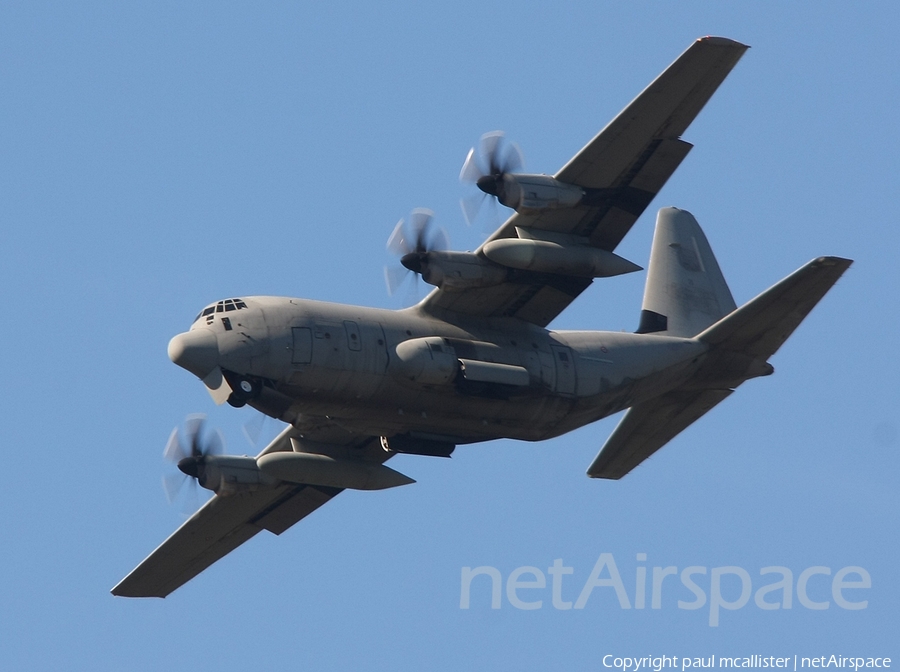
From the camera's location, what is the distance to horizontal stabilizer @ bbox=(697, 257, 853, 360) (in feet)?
118

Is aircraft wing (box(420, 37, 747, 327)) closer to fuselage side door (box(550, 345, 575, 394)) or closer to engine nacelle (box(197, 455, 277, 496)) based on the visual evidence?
fuselage side door (box(550, 345, 575, 394))

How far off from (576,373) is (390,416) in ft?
13.8

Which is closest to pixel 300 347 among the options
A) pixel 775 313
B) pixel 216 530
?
pixel 216 530

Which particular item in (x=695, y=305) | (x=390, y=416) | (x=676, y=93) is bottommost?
(x=390, y=416)

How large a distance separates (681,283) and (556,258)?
5.85 meters

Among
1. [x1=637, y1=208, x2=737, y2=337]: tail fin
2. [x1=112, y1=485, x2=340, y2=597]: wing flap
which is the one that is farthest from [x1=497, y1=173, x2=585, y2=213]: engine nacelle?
[x1=112, y1=485, x2=340, y2=597]: wing flap

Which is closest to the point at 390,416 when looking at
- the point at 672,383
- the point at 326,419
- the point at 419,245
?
the point at 326,419

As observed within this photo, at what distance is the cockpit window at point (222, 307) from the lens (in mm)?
34281

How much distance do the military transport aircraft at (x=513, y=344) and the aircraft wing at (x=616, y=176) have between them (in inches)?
1.6

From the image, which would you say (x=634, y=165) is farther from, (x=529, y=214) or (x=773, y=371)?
(x=773, y=371)

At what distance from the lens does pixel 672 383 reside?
38281 mm

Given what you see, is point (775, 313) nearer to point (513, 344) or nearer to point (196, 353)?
point (513, 344)

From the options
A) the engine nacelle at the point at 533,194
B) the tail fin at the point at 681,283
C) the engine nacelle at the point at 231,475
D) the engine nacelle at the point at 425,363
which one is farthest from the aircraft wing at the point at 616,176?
the engine nacelle at the point at 231,475

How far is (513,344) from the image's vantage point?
120 feet
